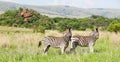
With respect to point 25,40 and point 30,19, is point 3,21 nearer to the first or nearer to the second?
point 30,19

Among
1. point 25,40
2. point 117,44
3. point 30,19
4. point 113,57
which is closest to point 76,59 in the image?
point 113,57

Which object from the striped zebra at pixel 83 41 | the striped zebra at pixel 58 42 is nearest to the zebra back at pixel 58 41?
the striped zebra at pixel 58 42

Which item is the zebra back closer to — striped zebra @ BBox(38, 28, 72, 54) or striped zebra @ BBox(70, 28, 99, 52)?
striped zebra @ BBox(38, 28, 72, 54)

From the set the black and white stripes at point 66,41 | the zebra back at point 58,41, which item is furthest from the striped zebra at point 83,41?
the zebra back at point 58,41

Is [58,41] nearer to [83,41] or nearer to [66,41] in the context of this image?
[66,41]

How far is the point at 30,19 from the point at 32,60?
46.4m

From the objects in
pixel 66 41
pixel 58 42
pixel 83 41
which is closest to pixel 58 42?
pixel 58 42

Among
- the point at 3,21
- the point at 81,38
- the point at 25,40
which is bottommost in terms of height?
the point at 3,21

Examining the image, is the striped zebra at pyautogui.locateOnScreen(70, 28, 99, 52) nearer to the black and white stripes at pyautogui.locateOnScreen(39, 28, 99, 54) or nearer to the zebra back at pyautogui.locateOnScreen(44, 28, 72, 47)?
the black and white stripes at pyautogui.locateOnScreen(39, 28, 99, 54)

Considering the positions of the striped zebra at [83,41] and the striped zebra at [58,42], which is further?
the striped zebra at [83,41]

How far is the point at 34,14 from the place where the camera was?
5775 centimetres


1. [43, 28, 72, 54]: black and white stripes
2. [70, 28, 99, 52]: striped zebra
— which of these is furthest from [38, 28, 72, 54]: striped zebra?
[70, 28, 99, 52]: striped zebra

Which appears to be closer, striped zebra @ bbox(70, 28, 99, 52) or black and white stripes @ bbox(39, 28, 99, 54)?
black and white stripes @ bbox(39, 28, 99, 54)

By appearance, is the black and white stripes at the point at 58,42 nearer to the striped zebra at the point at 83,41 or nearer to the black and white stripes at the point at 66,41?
the black and white stripes at the point at 66,41
